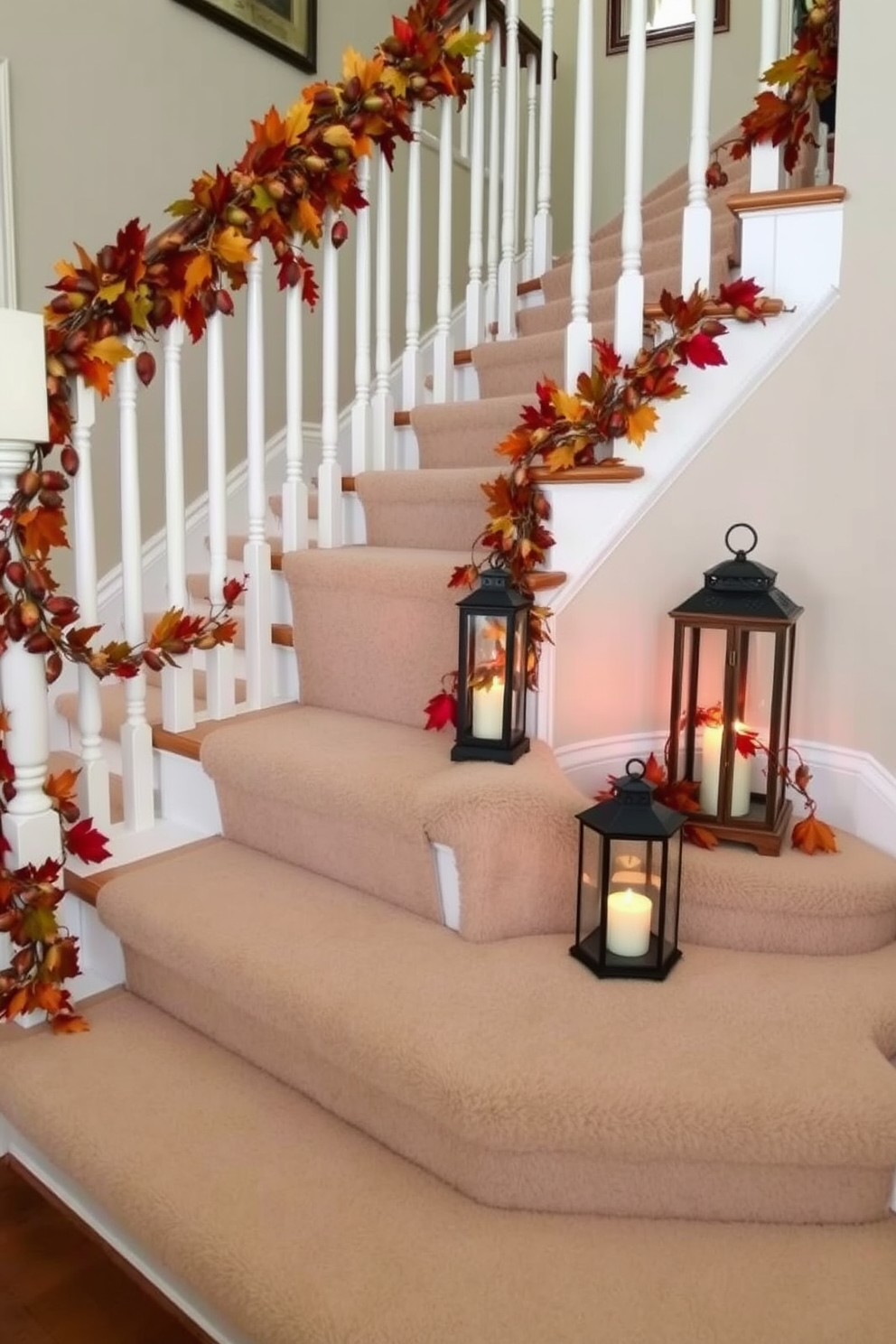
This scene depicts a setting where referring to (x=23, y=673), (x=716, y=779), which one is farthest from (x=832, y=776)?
(x=23, y=673)

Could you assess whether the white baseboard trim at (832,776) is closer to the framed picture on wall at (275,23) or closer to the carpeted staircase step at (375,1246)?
the carpeted staircase step at (375,1246)

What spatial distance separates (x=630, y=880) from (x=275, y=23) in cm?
309

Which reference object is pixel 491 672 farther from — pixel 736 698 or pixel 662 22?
pixel 662 22

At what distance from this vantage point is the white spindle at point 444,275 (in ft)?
8.45

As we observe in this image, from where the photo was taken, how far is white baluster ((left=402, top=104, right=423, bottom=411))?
7.94 ft

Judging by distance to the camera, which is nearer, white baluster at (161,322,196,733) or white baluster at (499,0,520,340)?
white baluster at (161,322,196,733)

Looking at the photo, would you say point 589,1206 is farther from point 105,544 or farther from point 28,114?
point 28,114

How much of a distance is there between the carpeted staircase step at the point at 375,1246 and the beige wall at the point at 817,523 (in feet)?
2.90

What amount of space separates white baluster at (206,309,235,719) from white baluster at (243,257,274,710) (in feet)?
0.20

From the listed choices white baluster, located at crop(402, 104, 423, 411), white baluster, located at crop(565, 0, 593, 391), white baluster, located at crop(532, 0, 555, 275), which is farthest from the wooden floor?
white baluster, located at crop(532, 0, 555, 275)

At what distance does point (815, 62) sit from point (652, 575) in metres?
0.99

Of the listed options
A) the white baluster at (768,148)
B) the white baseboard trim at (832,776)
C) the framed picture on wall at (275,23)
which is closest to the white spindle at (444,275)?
the framed picture on wall at (275,23)

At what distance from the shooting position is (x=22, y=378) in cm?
141

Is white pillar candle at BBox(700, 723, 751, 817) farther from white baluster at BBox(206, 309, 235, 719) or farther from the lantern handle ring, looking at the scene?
white baluster at BBox(206, 309, 235, 719)
